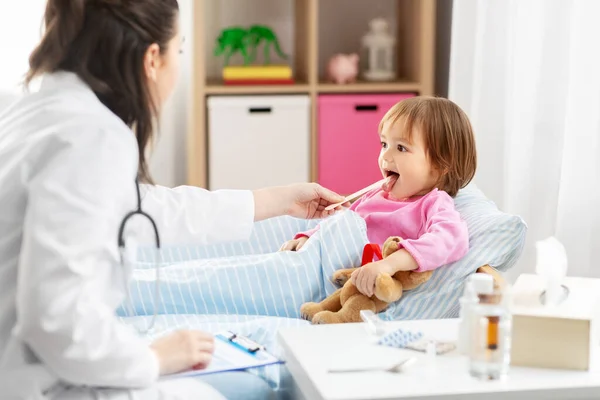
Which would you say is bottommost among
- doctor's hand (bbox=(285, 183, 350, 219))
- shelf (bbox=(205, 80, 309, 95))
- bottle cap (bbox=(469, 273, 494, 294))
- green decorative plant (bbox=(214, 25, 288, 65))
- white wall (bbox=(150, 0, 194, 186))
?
white wall (bbox=(150, 0, 194, 186))

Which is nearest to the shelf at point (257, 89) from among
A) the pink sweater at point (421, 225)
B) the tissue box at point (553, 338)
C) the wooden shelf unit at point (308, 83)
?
the wooden shelf unit at point (308, 83)

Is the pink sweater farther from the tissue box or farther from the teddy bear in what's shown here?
the tissue box

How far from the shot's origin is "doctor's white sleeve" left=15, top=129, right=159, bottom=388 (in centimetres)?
127

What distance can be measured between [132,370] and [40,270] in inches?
7.4

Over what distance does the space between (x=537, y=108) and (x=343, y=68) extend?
904 mm

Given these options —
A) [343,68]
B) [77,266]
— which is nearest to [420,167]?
[77,266]

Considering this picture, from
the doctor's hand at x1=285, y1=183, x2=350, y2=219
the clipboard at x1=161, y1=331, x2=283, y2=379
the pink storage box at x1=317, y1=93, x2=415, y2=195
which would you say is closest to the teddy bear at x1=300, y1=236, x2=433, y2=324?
the doctor's hand at x1=285, y1=183, x2=350, y2=219

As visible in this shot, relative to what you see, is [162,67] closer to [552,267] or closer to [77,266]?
[77,266]

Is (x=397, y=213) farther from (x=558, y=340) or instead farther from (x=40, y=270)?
(x=40, y=270)

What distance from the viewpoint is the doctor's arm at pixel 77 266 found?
4.18 feet

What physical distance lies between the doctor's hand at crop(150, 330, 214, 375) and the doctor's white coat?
44 millimetres

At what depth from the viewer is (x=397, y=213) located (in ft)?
6.98

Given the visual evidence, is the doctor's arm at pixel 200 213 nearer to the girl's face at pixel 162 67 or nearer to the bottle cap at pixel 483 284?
the girl's face at pixel 162 67

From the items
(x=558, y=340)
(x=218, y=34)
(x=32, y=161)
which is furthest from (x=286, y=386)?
(x=218, y=34)
